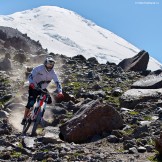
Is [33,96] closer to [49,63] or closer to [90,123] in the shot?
[49,63]

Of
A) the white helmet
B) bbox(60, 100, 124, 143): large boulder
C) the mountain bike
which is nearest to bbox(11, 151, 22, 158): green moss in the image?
bbox(60, 100, 124, 143): large boulder

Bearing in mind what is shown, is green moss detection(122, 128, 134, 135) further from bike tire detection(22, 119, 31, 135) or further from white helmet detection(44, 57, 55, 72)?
white helmet detection(44, 57, 55, 72)

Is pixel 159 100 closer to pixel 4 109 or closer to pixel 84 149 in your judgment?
pixel 4 109

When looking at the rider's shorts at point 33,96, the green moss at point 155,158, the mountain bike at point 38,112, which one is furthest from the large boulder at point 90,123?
the green moss at point 155,158

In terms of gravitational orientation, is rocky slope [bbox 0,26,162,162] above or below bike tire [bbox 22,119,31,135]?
above

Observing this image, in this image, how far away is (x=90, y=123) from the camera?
14.6m

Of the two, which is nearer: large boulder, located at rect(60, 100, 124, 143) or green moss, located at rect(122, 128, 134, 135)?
large boulder, located at rect(60, 100, 124, 143)

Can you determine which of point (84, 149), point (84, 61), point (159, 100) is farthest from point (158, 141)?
point (84, 61)

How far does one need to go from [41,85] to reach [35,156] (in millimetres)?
5328

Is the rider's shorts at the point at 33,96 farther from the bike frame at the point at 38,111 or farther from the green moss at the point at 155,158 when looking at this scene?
the green moss at the point at 155,158

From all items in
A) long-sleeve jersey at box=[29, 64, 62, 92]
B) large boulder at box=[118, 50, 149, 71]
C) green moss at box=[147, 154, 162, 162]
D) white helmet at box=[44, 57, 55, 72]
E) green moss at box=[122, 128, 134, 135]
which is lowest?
large boulder at box=[118, 50, 149, 71]

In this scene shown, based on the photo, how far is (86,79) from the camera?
105 ft

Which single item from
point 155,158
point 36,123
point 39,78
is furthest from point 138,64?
point 155,158

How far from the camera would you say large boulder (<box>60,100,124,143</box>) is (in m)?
14.2
